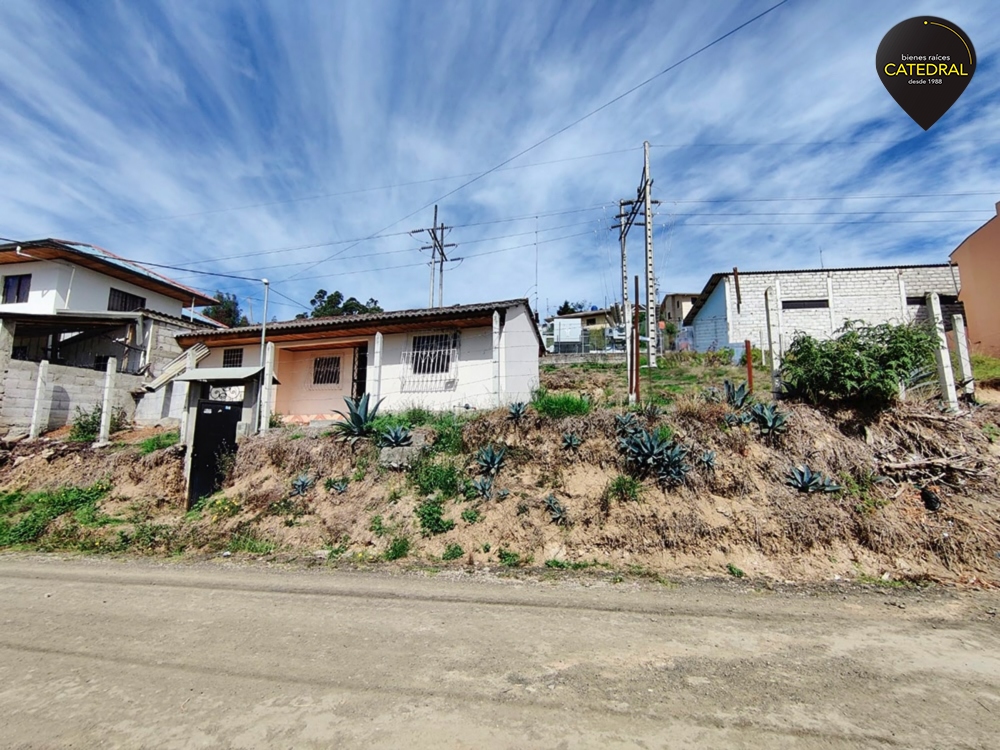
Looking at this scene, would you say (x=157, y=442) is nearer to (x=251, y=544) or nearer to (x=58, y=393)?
(x=58, y=393)

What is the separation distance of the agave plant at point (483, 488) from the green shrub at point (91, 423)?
12.2 m

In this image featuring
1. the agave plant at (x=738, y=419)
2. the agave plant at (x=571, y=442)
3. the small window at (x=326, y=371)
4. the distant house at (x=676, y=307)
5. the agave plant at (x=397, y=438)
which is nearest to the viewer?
the agave plant at (x=738, y=419)

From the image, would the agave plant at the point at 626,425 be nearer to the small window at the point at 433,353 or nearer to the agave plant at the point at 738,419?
the agave plant at the point at 738,419

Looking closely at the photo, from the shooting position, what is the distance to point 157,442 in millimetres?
12273

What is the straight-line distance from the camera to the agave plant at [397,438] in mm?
9570

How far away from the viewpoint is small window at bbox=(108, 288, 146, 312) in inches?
822

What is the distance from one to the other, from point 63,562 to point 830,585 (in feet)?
37.6

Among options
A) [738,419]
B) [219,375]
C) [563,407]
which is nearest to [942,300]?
[738,419]

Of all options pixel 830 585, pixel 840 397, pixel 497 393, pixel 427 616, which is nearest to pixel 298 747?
pixel 427 616

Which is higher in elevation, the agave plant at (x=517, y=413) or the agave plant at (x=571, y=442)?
the agave plant at (x=517, y=413)

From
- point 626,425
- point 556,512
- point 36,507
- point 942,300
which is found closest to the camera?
point 556,512

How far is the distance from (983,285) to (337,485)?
1958 cm

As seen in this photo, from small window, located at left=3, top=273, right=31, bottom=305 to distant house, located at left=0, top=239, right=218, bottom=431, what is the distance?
0.14ft

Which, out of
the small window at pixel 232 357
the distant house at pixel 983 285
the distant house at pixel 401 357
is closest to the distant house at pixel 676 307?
the distant house at pixel 983 285
